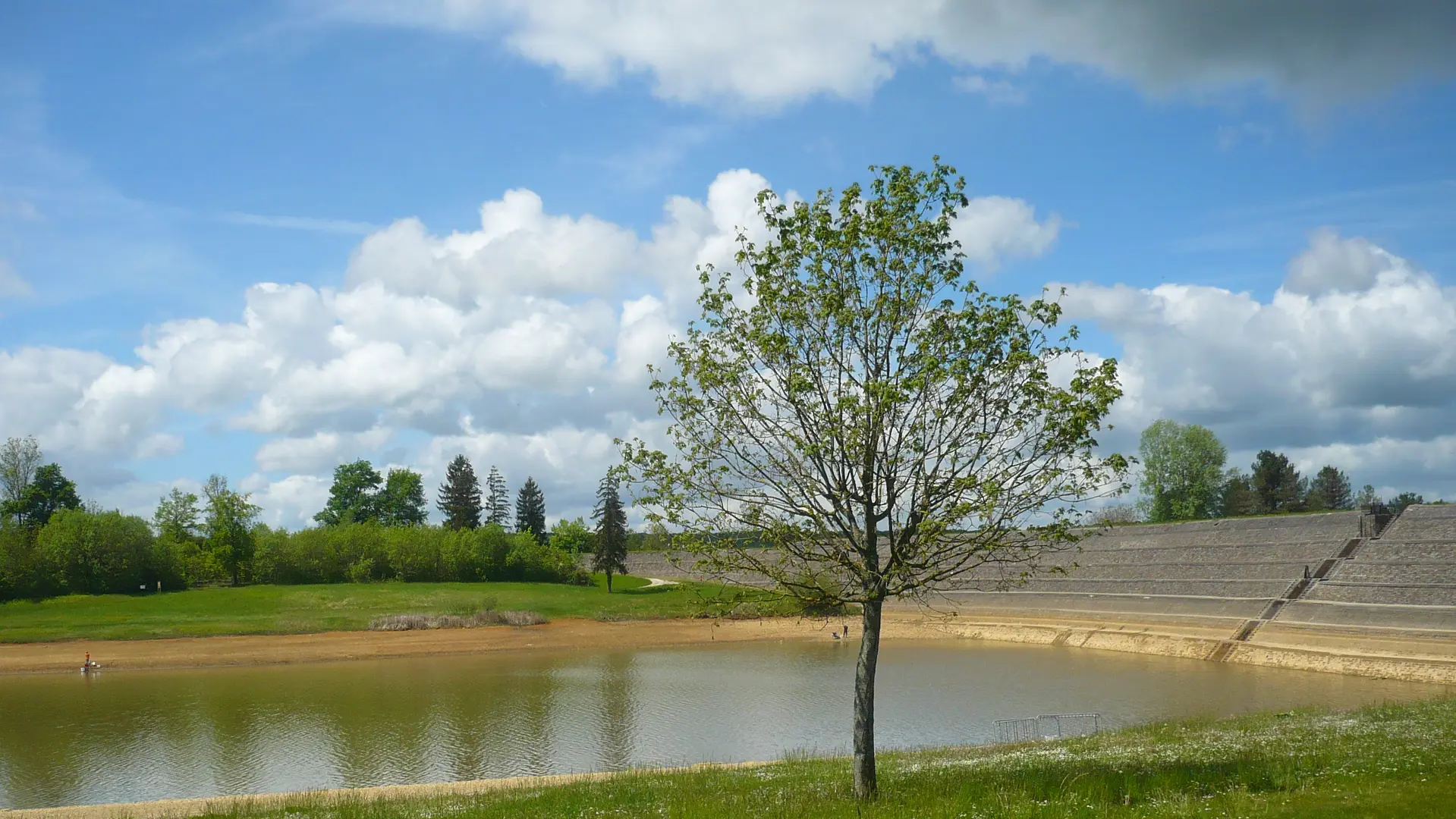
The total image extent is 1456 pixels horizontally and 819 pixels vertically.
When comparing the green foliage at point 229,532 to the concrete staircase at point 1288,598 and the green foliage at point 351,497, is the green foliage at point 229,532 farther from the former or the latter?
the concrete staircase at point 1288,598

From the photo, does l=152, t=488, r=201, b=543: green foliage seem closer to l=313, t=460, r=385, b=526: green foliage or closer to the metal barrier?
l=313, t=460, r=385, b=526: green foliage

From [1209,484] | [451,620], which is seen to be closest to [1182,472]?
[1209,484]

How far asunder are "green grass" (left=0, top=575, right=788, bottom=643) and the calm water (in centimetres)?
1471

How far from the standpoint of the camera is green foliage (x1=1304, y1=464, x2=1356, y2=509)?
120188 mm

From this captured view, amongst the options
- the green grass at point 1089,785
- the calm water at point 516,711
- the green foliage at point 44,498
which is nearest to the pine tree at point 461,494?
the green foliage at point 44,498

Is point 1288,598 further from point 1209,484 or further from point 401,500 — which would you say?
point 401,500

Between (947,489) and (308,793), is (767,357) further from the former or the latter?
(308,793)

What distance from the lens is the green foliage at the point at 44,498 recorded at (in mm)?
111562

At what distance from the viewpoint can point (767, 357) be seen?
1617 cm

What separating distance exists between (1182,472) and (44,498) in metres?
153

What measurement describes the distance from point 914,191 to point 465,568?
353ft

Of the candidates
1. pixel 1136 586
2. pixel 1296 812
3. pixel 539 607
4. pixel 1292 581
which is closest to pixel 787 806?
pixel 1296 812

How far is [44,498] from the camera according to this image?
380 feet

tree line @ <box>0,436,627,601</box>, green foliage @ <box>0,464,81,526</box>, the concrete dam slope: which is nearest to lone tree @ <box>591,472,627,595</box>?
tree line @ <box>0,436,627,601</box>
